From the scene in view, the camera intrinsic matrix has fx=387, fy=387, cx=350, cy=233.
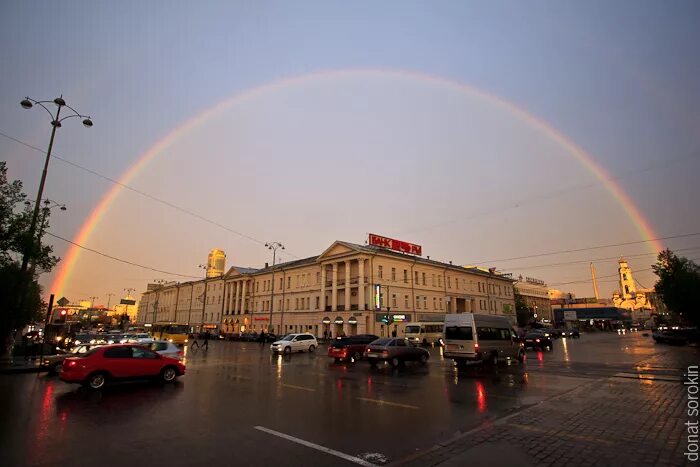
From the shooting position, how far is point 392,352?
23000 mm

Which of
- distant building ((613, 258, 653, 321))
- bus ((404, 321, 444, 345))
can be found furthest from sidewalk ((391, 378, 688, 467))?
distant building ((613, 258, 653, 321))

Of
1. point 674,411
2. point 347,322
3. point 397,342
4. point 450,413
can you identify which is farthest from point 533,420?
point 347,322

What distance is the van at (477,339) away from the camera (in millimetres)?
21641

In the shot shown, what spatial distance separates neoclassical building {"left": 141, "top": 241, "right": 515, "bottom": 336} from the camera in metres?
59.2

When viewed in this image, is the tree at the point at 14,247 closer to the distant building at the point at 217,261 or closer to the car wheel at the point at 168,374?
the car wheel at the point at 168,374

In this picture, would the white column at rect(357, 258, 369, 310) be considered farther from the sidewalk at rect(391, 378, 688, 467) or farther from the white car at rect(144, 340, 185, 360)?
the sidewalk at rect(391, 378, 688, 467)

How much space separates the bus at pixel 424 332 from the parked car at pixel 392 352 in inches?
892

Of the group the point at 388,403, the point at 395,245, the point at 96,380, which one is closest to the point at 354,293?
the point at 395,245

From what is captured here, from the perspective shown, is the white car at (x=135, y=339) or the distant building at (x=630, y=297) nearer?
the white car at (x=135, y=339)

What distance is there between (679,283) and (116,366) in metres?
59.8

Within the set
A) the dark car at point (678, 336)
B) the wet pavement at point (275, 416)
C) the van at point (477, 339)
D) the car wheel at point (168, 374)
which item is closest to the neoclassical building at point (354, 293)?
the dark car at point (678, 336)

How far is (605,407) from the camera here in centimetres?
1070

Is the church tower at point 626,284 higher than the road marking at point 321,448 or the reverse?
higher

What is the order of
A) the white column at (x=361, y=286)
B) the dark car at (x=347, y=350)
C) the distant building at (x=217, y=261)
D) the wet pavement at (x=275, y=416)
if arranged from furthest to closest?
the distant building at (x=217, y=261)
the white column at (x=361, y=286)
the dark car at (x=347, y=350)
the wet pavement at (x=275, y=416)
